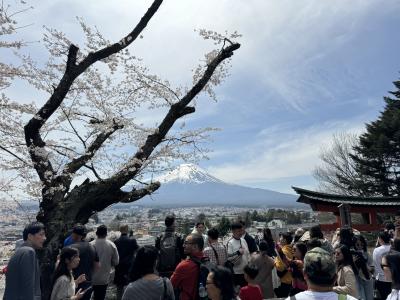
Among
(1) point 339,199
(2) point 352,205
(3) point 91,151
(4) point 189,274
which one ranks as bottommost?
(4) point 189,274

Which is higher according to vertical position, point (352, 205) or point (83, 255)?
point (352, 205)

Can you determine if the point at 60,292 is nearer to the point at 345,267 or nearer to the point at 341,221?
the point at 345,267

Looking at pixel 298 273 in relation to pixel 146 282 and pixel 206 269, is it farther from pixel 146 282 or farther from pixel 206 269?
pixel 146 282

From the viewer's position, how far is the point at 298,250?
4.23 meters

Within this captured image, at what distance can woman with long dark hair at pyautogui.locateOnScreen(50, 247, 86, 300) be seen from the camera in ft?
11.1

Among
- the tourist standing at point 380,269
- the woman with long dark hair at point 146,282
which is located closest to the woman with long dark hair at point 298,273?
the tourist standing at point 380,269

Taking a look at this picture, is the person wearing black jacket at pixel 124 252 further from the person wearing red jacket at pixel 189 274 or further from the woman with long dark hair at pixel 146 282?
the woman with long dark hair at pixel 146 282

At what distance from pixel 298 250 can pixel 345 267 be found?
687 mm

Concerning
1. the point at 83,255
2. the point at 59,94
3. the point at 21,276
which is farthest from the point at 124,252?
the point at 21,276

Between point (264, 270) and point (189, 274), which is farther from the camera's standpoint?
point (264, 270)

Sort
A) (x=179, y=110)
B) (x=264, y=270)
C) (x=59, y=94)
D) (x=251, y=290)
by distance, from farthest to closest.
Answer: (x=179, y=110) → (x=59, y=94) → (x=264, y=270) → (x=251, y=290)

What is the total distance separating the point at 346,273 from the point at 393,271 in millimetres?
766

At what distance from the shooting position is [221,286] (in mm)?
2588

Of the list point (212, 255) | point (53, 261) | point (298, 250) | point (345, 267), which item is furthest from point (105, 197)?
point (345, 267)
